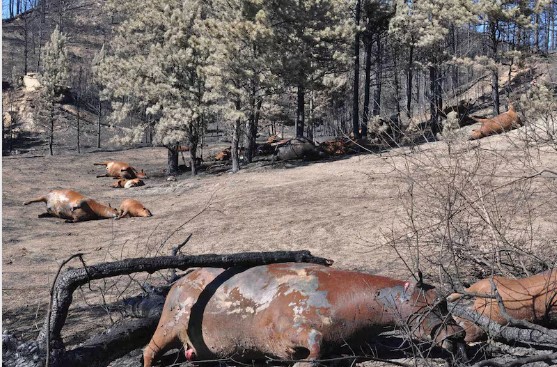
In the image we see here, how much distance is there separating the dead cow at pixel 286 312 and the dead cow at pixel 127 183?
684 inches

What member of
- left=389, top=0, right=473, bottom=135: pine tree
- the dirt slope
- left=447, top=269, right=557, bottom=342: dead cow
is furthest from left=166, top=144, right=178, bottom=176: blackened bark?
left=447, top=269, right=557, bottom=342: dead cow

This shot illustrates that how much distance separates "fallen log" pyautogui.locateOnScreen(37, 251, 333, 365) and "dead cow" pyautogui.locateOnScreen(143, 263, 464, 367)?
0.47ft

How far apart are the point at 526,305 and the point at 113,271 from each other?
3270 millimetres

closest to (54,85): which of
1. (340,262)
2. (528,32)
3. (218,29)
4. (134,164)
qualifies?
(134,164)

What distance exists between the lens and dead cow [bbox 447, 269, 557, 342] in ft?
14.5

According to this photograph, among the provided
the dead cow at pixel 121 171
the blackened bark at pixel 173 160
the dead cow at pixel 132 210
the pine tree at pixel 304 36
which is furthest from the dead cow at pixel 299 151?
the dead cow at pixel 132 210

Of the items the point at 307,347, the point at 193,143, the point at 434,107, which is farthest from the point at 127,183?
the point at 307,347

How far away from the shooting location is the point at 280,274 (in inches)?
179

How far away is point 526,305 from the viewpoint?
4.51 m

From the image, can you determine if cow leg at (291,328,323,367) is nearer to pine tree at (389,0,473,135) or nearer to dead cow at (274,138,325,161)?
dead cow at (274,138,325,161)

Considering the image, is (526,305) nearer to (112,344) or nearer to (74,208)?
(112,344)

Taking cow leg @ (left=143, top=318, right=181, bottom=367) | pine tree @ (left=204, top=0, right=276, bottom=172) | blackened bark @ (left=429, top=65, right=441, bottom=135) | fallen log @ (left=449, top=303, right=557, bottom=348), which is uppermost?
pine tree @ (left=204, top=0, right=276, bottom=172)

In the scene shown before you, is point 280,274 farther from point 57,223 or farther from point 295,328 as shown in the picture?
point 57,223

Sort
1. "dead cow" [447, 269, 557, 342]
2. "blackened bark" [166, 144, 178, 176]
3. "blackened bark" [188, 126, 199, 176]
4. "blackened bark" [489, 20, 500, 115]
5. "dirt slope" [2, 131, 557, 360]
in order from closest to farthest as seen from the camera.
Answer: "dead cow" [447, 269, 557, 342], "dirt slope" [2, 131, 557, 360], "blackened bark" [188, 126, 199, 176], "blackened bark" [166, 144, 178, 176], "blackened bark" [489, 20, 500, 115]
